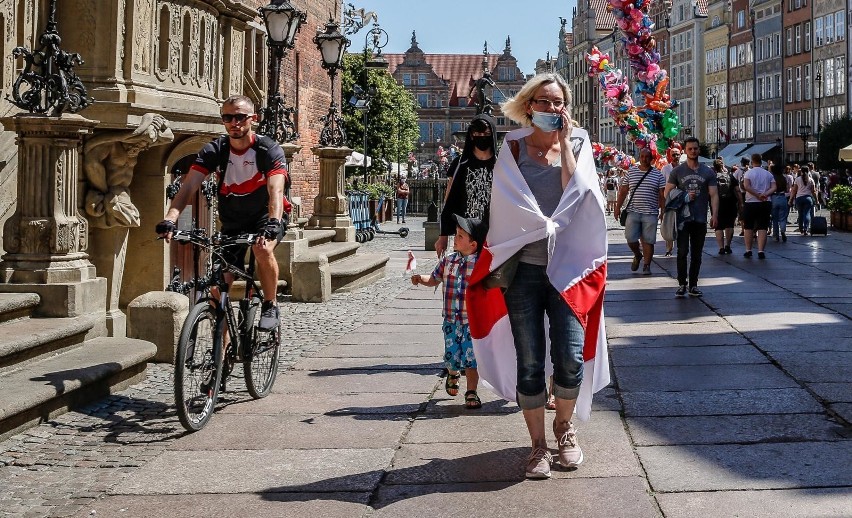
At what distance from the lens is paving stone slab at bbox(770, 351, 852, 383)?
26.1 feet

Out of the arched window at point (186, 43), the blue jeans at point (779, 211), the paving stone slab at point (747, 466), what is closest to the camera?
the paving stone slab at point (747, 466)

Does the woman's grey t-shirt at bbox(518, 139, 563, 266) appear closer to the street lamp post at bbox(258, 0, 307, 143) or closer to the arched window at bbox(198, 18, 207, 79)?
the arched window at bbox(198, 18, 207, 79)

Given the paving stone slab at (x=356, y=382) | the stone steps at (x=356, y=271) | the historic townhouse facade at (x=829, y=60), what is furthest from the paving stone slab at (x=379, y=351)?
the historic townhouse facade at (x=829, y=60)

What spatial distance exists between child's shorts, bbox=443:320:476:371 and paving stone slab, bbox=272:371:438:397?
1.83 ft

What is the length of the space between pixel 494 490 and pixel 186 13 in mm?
6666

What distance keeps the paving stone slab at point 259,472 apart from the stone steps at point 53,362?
0.94 m

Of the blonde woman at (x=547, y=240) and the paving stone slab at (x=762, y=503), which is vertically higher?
the blonde woman at (x=547, y=240)

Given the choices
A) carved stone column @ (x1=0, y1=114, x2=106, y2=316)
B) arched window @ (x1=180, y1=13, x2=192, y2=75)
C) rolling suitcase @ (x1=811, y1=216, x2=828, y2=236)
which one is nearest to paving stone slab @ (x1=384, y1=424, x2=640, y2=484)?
carved stone column @ (x1=0, y1=114, x2=106, y2=316)

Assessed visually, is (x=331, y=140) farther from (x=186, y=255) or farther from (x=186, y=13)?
(x=186, y=13)

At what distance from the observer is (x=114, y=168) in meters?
9.73

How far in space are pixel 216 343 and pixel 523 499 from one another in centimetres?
246

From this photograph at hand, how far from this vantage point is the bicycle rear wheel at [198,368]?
6.52m

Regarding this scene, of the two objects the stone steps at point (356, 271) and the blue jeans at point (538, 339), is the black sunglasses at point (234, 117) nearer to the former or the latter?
the blue jeans at point (538, 339)

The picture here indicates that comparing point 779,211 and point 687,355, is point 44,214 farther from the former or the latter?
point 779,211
